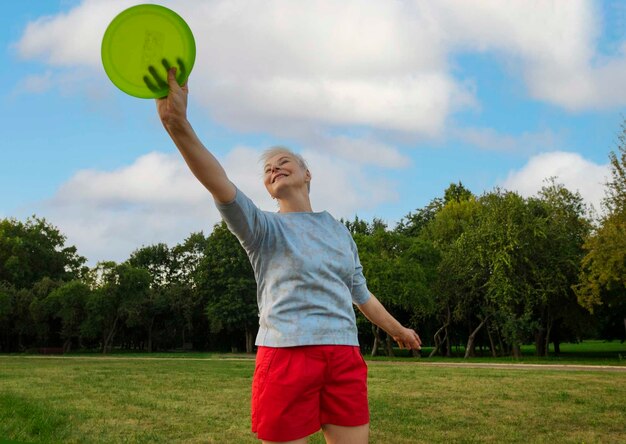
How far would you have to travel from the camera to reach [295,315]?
2.78 m

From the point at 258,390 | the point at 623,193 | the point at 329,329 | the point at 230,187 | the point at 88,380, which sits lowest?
the point at 88,380

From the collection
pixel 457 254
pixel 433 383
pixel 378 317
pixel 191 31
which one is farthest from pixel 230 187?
pixel 457 254

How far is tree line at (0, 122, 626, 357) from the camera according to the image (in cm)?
3431

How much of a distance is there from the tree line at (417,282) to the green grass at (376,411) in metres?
17.4

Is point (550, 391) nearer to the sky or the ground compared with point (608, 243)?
nearer to the ground

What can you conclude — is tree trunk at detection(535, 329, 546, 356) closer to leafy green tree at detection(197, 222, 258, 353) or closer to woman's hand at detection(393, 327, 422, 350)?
leafy green tree at detection(197, 222, 258, 353)

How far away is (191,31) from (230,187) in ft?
2.37

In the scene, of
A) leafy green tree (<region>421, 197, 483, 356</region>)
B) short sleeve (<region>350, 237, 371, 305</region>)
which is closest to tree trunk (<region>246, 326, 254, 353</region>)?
leafy green tree (<region>421, 197, 483, 356</region>)

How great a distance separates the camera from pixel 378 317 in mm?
3559

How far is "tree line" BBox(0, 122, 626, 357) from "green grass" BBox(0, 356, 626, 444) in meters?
17.4

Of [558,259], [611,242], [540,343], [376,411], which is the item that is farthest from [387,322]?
[540,343]

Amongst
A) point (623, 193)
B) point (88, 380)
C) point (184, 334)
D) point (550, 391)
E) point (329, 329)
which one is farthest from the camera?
point (184, 334)

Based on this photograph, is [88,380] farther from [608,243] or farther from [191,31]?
[608,243]

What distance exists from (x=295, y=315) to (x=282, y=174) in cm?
80
